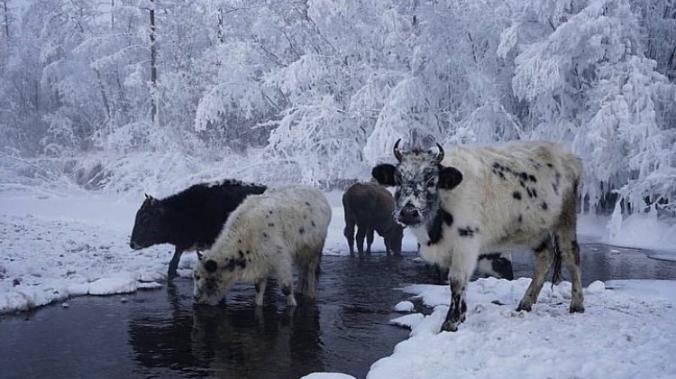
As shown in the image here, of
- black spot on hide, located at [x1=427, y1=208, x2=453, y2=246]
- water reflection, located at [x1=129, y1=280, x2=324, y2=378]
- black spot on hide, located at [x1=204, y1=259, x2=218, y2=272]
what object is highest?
black spot on hide, located at [x1=427, y1=208, x2=453, y2=246]

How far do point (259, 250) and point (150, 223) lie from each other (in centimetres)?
338

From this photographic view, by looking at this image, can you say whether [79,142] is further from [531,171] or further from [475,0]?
[531,171]

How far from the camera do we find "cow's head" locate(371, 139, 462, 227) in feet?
19.7

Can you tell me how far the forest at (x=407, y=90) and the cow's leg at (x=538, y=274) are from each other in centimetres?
957

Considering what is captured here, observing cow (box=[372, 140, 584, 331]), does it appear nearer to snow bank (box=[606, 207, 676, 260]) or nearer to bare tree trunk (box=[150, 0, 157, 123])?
snow bank (box=[606, 207, 676, 260])

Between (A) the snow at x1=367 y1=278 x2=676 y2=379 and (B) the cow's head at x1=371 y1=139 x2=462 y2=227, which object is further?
(B) the cow's head at x1=371 y1=139 x2=462 y2=227

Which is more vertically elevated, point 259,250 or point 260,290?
point 259,250

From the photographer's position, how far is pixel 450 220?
20.7 ft

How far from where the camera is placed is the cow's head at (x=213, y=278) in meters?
8.04

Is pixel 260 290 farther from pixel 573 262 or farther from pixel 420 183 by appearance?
pixel 573 262

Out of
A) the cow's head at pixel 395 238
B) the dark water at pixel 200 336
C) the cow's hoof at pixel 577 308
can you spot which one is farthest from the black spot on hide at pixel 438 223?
the cow's head at pixel 395 238

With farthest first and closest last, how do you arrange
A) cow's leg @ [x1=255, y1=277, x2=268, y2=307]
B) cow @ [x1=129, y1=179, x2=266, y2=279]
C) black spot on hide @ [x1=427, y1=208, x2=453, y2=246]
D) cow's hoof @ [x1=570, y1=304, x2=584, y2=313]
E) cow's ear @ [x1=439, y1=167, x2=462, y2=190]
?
cow @ [x1=129, y1=179, x2=266, y2=279]
cow's leg @ [x1=255, y1=277, x2=268, y2=307]
cow's hoof @ [x1=570, y1=304, x2=584, y2=313]
black spot on hide @ [x1=427, y1=208, x2=453, y2=246]
cow's ear @ [x1=439, y1=167, x2=462, y2=190]

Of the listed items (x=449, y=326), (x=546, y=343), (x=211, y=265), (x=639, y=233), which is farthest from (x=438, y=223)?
(x=639, y=233)

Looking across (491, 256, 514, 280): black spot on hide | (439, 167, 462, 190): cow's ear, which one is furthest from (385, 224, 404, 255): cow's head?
(439, 167, 462, 190): cow's ear
